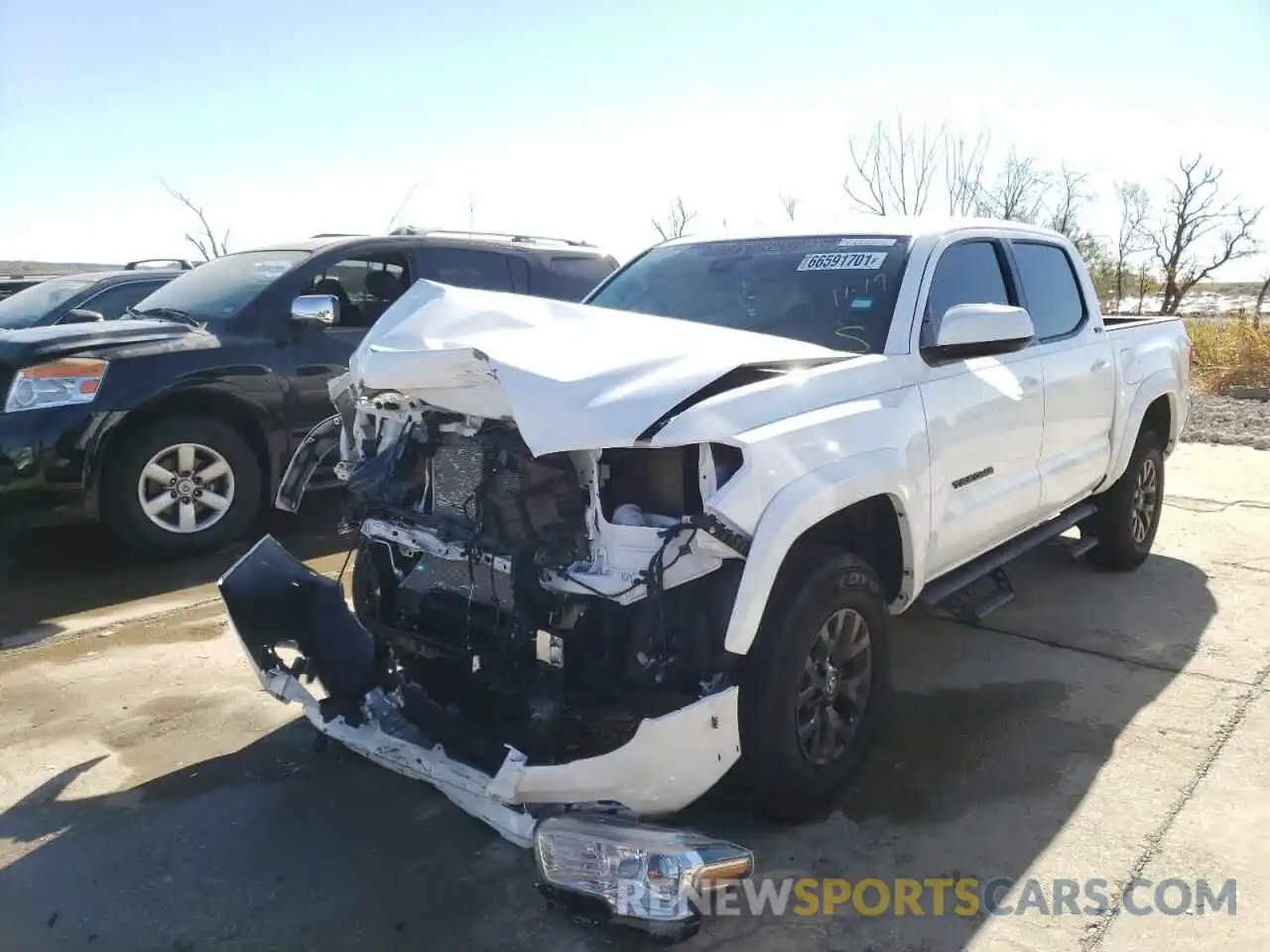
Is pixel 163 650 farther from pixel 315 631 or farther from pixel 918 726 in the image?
pixel 918 726

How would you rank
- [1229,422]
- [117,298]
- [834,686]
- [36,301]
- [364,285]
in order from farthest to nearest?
[1229,422], [117,298], [36,301], [364,285], [834,686]

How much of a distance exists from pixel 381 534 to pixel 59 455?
10.5 ft

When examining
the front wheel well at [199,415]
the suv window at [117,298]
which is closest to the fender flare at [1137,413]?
the front wheel well at [199,415]

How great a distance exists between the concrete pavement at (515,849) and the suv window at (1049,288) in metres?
1.52

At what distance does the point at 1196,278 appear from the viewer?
1447 inches

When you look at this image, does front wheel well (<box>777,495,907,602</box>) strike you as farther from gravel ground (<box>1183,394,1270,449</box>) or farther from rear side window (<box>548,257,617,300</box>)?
gravel ground (<box>1183,394,1270,449</box>)

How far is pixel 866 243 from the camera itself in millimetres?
4195

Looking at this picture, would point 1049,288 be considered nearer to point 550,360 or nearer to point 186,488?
point 550,360

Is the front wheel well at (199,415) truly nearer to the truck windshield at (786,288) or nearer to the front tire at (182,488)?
the front tire at (182,488)

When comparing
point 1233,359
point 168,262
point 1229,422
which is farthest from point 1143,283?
point 168,262

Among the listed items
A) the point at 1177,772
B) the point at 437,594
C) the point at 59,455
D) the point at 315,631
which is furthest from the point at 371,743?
the point at 59,455

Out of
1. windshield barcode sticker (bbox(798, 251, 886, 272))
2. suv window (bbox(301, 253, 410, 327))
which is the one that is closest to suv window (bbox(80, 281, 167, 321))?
suv window (bbox(301, 253, 410, 327))

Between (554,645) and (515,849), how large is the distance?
754 millimetres

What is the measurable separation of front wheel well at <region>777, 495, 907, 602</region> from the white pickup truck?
0.01 meters
